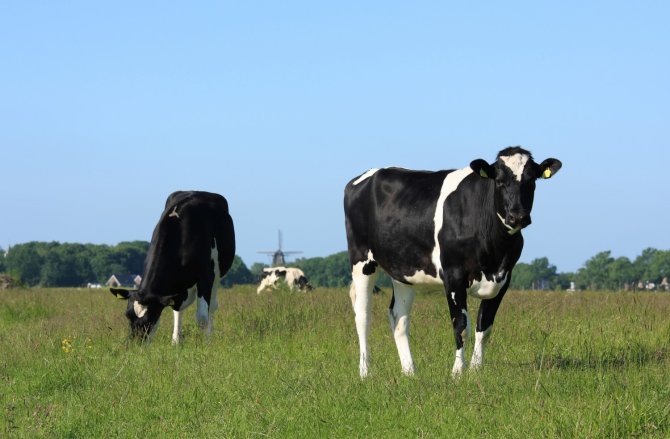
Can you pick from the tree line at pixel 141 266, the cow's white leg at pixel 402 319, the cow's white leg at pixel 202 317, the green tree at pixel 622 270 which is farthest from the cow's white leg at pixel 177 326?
the green tree at pixel 622 270

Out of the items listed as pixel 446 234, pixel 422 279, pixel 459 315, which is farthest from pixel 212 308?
pixel 459 315

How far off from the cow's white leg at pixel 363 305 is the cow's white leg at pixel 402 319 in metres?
0.36

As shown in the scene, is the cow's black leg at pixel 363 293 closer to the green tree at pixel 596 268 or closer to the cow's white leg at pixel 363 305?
the cow's white leg at pixel 363 305

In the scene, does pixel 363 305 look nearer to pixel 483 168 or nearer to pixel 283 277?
pixel 483 168

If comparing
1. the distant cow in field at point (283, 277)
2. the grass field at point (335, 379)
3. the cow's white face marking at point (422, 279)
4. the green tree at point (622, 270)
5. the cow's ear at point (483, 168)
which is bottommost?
the grass field at point (335, 379)

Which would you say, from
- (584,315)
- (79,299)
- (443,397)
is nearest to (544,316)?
(584,315)

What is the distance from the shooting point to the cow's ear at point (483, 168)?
369 inches

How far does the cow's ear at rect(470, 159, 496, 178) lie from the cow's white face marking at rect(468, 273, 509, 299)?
40.8 inches

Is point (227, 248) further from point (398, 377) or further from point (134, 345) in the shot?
point (398, 377)

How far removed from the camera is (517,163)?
30.6 ft

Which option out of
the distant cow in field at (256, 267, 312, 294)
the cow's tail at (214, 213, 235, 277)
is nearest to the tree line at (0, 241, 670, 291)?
the distant cow in field at (256, 267, 312, 294)

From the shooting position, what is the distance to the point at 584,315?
47.0ft

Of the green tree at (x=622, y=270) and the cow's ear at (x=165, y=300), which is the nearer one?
the cow's ear at (x=165, y=300)

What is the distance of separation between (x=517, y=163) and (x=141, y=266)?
153 m
